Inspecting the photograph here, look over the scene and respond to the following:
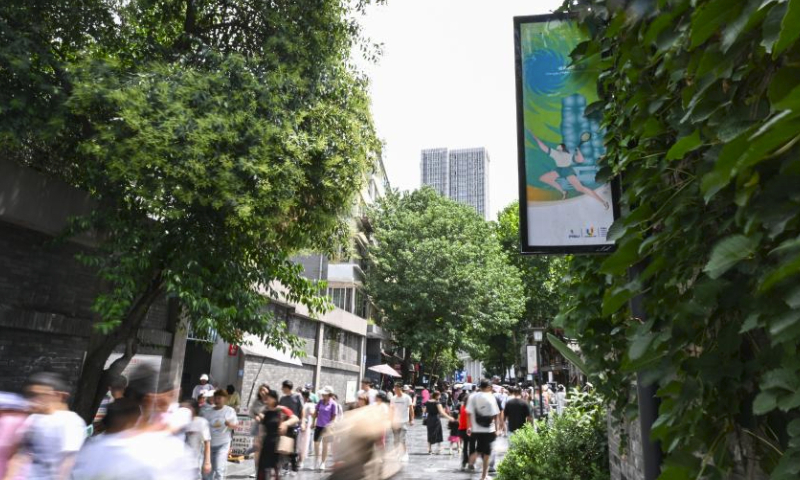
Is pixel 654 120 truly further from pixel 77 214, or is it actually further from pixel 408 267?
pixel 408 267

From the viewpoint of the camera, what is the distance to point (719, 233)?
7.42 feet

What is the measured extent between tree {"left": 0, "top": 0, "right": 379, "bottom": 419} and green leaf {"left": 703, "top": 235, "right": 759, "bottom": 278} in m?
7.70

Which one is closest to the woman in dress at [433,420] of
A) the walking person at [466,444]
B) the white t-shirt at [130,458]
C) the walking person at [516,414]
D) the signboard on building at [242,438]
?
the walking person at [466,444]

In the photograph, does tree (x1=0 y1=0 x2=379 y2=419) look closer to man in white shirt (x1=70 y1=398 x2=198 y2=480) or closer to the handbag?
the handbag

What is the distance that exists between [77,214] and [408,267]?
1017 inches

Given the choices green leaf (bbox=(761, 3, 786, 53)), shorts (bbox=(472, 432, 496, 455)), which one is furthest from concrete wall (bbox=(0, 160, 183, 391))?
green leaf (bbox=(761, 3, 786, 53))

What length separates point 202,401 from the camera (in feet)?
37.2

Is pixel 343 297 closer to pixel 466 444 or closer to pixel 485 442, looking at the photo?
pixel 466 444

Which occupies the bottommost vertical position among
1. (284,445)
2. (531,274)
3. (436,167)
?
(284,445)

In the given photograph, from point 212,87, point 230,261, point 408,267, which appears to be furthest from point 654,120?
point 408,267

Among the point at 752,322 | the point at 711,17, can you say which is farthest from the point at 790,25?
the point at 752,322

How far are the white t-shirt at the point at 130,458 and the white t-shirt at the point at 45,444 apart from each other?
4.59 feet

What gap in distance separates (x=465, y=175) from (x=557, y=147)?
546 ft

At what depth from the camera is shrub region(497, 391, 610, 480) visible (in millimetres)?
7633
